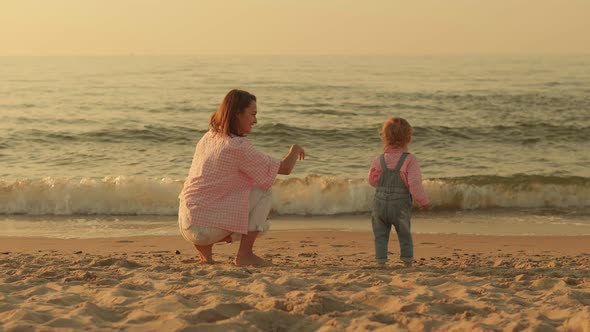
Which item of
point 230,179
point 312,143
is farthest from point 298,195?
point 312,143

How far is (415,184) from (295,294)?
6.19ft

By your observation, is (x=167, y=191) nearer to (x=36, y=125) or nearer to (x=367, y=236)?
(x=367, y=236)

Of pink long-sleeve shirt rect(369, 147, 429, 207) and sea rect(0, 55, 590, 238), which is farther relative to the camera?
sea rect(0, 55, 590, 238)

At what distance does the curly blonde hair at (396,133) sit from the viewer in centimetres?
617

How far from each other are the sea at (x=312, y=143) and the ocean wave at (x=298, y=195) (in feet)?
0.09

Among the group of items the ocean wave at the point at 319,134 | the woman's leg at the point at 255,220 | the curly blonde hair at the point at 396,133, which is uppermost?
the curly blonde hair at the point at 396,133

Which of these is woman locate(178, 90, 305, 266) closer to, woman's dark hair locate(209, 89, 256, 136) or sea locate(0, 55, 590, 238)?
woman's dark hair locate(209, 89, 256, 136)

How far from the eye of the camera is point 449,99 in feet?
77.7

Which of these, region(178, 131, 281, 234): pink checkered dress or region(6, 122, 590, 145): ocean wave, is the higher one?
region(178, 131, 281, 234): pink checkered dress

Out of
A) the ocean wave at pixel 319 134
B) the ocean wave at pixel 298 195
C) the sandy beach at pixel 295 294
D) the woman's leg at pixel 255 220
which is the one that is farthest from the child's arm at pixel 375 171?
the ocean wave at pixel 319 134

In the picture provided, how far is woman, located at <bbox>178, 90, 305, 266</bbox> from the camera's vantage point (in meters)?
5.71

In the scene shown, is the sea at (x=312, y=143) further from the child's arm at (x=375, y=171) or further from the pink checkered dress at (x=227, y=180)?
the pink checkered dress at (x=227, y=180)

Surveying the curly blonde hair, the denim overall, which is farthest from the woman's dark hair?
the denim overall

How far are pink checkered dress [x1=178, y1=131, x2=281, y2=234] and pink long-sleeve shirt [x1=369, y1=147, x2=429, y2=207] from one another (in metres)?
0.95
